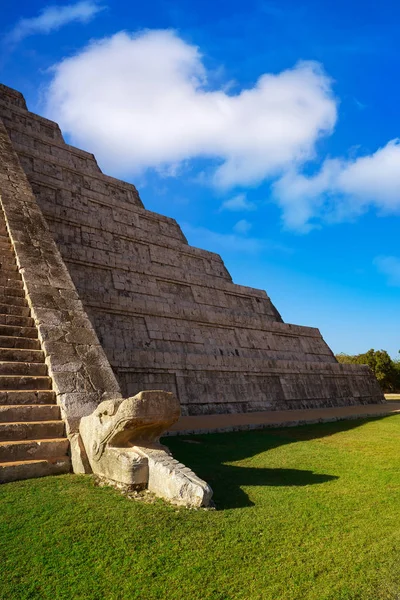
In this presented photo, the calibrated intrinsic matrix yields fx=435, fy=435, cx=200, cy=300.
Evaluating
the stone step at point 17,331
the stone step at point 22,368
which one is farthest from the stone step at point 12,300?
the stone step at point 22,368

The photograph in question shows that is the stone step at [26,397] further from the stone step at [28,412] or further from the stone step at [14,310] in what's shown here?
the stone step at [14,310]

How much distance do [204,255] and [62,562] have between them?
1608cm

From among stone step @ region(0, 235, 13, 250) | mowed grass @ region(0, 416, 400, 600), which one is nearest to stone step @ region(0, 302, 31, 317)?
stone step @ region(0, 235, 13, 250)

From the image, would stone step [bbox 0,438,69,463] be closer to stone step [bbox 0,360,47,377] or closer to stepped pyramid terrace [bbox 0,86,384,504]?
stepped pyramid terrace [bbox 0,86,384,504]

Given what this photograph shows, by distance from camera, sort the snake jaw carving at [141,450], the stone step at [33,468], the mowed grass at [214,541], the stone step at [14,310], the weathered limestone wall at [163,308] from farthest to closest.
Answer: the weathered limestone wall at [163,308] < the stone step at [14,310] < the stone step at [33,468] < the snake jaw carving at [141,450] < the mowed grass at [214,541]

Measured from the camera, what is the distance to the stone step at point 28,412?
5.21 metres

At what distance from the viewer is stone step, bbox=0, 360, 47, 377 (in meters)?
5.78

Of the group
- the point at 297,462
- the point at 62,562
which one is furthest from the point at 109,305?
the point at 62,562

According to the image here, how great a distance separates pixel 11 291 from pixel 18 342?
1264 millimetres

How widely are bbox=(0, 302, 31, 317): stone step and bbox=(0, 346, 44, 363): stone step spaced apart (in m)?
0.85

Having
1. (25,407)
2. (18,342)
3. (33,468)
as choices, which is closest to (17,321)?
(18,342)

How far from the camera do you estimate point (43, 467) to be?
4875 millimetres

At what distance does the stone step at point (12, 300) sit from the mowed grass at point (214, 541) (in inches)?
130

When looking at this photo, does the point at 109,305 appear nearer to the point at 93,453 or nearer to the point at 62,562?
the point at 93,453
